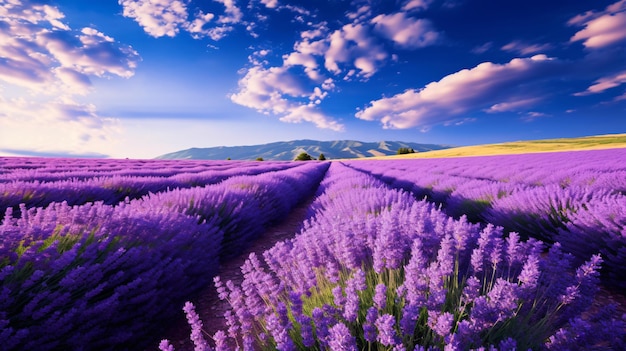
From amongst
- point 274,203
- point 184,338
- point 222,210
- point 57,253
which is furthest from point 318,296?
point 274,203

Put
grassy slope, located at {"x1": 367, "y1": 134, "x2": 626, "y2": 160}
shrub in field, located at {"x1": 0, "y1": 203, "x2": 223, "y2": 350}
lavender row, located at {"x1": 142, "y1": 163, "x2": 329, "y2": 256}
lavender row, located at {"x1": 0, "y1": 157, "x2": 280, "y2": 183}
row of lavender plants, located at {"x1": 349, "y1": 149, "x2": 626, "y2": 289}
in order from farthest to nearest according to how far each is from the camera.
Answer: grassy slope, located at {"x1": 367, "y1": 134, "x2": 626, "y2": 160}, lavender row, located at {"x1": 0, "y1": 157, "x2": 280, "y2": 183}, lavender row, located at {"x1": 142, "y1": 163, "x2": 329, "y2": 256}, row of lavender plants, located at {"x1": 349, "y1": 149, "x2": 626, "y2": 289}, shrub in field, located at {"x1": 0, "y1": 203, "x2": 223, "y2": 350}

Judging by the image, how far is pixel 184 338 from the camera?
2.06m

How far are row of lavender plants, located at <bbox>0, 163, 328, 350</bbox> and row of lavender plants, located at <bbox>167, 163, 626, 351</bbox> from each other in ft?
1.85

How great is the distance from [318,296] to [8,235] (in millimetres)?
1742

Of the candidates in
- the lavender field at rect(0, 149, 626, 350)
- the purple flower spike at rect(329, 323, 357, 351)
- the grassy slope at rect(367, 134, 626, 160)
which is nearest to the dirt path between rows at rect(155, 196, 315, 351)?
the lavender field at rect(0, 149, 626, 350)

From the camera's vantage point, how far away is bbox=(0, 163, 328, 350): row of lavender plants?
130cm

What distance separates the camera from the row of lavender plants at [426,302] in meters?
0.98

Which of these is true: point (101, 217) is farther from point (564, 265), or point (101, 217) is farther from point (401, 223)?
point (564, 265)

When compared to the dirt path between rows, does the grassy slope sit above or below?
above

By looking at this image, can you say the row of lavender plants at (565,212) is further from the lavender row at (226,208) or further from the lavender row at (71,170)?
the lavender row at (71,170)

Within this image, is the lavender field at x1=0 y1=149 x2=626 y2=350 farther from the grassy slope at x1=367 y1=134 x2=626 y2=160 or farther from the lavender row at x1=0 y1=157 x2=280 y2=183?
the grassy slope at x1=367 y1=134 x2=626 y2=160

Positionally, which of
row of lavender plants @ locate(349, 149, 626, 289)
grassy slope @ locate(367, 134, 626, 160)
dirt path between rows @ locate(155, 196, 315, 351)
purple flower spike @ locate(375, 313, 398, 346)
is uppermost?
grassy slope @ locate(367, 134, 626, 160)

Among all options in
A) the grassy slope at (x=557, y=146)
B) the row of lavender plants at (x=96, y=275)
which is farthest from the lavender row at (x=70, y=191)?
the grassy slope at (x=557, y=146)

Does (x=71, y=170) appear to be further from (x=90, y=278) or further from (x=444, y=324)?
(x=444, y=324)
